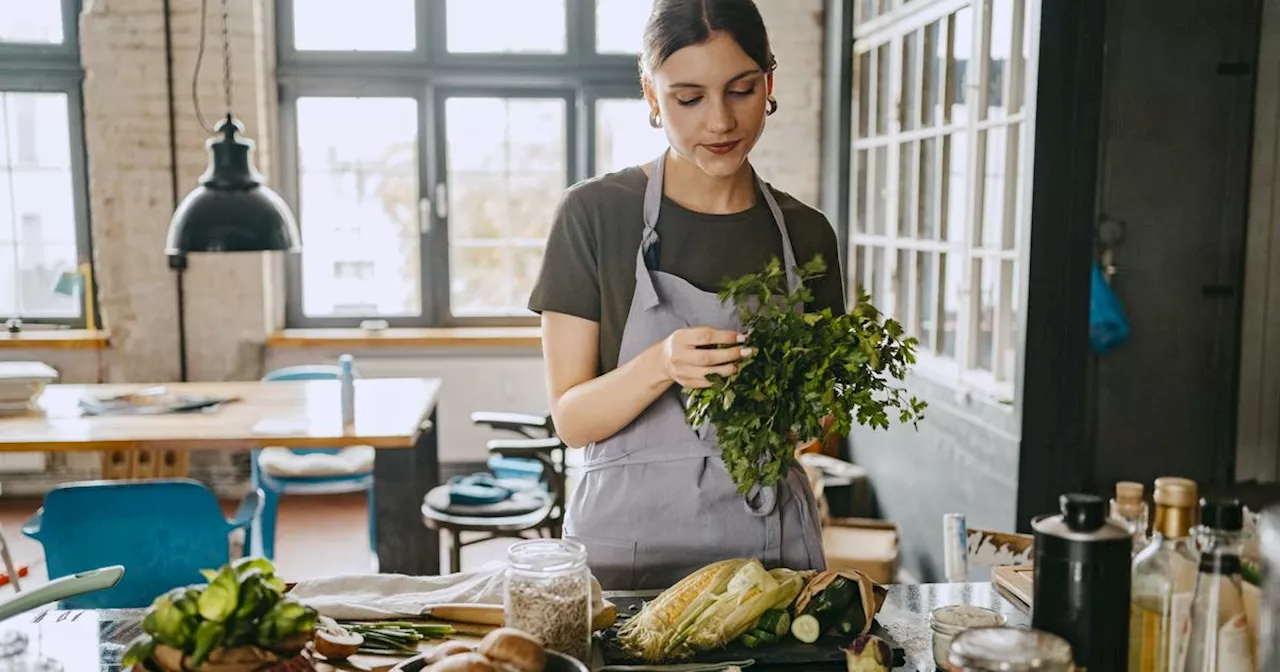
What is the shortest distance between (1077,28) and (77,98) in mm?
4794

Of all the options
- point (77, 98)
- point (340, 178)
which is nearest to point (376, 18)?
point (340, 178)

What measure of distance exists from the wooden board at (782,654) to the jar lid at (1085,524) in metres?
0.34

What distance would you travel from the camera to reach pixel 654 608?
52.7 inches

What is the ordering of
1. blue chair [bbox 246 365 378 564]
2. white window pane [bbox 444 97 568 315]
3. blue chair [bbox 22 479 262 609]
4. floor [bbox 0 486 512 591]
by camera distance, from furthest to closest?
white window pane [bbox 444 97 568 315]
floor [bbox 0 486 512 591]
blue chair [bbox 246 365 378 564]
blue chair [bbox 22 479 262 609]

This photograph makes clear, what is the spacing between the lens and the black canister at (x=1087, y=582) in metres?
1.06

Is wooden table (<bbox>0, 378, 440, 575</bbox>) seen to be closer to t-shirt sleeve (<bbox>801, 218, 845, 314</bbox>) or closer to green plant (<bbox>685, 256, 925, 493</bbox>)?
t-shirt sleeve (<bbox>801, 218, 845, 314</bbox>)

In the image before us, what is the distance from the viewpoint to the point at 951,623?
1255 mm

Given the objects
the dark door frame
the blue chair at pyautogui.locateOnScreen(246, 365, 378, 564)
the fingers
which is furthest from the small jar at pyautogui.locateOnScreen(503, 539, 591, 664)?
the blue chair at pyautogui.locateOnScreen(246, 365, 378, 564)

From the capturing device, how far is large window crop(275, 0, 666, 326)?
5516 mm

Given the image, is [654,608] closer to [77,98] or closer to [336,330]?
[336,330]

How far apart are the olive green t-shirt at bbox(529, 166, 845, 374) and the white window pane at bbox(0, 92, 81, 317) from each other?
15.8ft

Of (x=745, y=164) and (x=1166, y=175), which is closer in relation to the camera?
(x=745, y=164)

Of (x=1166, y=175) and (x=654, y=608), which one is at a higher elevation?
(x=1166, y=175)

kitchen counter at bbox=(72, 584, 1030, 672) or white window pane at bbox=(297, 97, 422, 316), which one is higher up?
white window pane at bbox=(297, 97, 422, 316)
